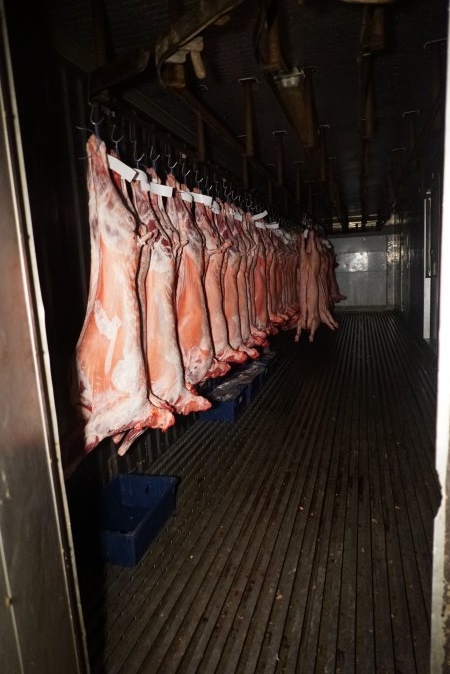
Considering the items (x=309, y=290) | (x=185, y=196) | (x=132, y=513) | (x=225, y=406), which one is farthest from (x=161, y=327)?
(x=309, y=290)

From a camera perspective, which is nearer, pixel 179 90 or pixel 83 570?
pixel 179 90

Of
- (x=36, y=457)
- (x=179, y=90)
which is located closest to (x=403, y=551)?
(x=36, y=457)

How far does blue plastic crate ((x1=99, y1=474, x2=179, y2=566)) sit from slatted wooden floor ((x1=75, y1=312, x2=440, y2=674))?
95mm

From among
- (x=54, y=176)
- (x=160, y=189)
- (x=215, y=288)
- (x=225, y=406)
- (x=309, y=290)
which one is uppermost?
(x=54, y=176)

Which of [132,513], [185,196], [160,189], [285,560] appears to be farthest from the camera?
[132,513]

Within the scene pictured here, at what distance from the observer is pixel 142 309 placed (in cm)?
257

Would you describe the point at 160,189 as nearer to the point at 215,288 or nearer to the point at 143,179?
the point at 143,179

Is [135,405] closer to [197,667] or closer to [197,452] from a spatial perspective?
[197,667]

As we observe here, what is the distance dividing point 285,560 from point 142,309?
184 centimetres

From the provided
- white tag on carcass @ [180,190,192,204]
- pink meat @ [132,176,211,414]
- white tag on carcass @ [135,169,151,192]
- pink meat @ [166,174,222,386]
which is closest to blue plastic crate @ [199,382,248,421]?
pink meat @ [166,174,222,386]

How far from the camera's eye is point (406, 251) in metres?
11.8

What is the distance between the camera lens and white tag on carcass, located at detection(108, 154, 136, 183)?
242 cm

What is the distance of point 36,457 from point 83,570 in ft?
6.72

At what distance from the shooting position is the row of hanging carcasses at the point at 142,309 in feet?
7.56
